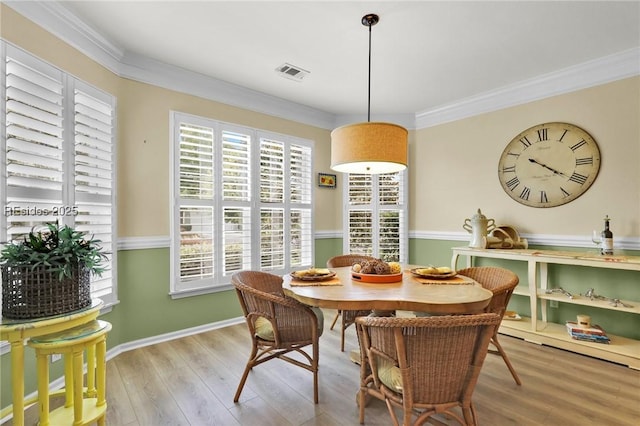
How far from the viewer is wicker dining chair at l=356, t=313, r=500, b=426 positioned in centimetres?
134

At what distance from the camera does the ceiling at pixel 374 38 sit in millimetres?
2264

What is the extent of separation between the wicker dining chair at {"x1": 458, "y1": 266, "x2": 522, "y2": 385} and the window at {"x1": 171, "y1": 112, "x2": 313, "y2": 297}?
223cm

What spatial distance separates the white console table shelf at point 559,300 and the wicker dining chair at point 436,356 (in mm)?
2067

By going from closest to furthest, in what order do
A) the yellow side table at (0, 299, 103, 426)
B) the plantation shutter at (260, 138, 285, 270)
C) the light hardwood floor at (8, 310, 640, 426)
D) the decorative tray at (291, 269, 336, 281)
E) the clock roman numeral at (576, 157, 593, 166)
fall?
the yellow side table at (0, 299, 103, 426), the light hardwood floor at (8, 310, 640, 426), the decorative tray at (291, 269, 336, 281), the clock roman numeral at (576, 157, 593, 166), the plantation shutter at (260, 138, 285, 270)

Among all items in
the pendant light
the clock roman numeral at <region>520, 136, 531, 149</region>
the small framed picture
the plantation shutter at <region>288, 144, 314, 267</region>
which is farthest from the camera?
the small framed picture

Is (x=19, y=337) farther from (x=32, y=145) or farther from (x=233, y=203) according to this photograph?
(x=233, y=203)

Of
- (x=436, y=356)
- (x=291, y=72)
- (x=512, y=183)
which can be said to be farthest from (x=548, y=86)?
(x=436, y=356)

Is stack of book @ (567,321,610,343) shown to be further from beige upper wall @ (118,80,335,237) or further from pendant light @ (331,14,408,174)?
beige upper wall @ (118,80,335,237)

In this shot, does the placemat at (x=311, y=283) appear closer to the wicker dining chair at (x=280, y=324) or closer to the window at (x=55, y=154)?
the wicker dining chair at (x=280, y=324)

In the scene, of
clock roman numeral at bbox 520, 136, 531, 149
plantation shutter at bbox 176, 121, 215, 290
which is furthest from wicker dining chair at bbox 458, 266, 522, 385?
plantation shutter at bbox 176, 121, 215, 290

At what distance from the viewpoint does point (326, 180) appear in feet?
15.0

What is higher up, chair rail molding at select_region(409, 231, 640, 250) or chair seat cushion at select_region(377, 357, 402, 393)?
chair rail molding at select_region(409, 231, 640, 250)

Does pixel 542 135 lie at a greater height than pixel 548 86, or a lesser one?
lesser

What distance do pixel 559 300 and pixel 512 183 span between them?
4.37ft
